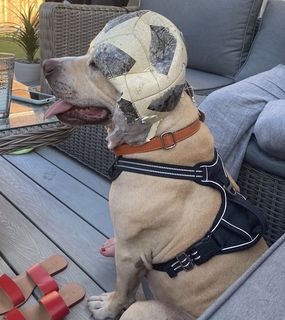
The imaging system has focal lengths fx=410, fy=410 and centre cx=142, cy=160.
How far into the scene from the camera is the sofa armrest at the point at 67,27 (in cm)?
240

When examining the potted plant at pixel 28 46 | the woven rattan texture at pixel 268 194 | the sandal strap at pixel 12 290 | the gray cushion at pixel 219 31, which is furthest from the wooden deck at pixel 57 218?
the potted plant at pixel 28 46

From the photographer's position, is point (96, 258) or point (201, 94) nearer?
point (96, 258)

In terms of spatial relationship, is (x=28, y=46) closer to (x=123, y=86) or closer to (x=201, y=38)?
(x=201, y=38)

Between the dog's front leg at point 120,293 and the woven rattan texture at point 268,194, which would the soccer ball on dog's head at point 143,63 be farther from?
the woven rattan texture at point 268,194

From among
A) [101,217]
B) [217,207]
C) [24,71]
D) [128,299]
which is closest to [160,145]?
[217,207]

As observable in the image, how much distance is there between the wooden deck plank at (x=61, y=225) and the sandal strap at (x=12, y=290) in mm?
271

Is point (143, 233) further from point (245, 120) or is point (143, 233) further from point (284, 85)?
point (284, 85)

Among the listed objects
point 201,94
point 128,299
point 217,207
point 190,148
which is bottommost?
point 128,299

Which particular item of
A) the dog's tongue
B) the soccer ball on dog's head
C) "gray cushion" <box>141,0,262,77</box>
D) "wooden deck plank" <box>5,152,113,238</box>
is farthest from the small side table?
"gray cushion" <box>141,0,262,77</box>

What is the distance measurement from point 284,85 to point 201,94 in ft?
2.10

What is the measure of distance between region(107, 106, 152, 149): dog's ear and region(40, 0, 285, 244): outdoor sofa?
1085 mm

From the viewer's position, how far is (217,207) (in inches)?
41.9

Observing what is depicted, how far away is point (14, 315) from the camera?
50.9 inches

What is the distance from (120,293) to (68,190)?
96 cm
